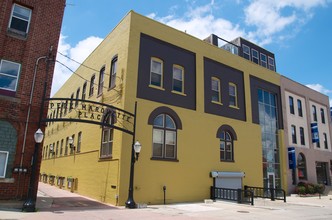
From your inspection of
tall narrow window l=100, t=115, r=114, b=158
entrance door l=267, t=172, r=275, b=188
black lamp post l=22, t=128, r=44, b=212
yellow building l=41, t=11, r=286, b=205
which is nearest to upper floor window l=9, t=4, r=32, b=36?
yellow building l=41, t=11, r=286, b=205

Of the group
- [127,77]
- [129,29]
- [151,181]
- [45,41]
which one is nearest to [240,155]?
[151,181]

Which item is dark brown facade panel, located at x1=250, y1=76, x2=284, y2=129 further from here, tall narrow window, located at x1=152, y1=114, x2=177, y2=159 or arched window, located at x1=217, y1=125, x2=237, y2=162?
tall narrow window, located at x1=152, y1=114, x2=177, y2=159

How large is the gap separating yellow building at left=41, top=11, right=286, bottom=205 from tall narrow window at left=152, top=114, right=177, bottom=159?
0.21ft

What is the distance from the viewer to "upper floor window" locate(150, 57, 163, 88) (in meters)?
18.2

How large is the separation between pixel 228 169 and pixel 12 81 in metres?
15.3

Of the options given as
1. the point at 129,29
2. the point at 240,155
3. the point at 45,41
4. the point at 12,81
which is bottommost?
the point at 240,155

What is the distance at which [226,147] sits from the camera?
21.5 meters

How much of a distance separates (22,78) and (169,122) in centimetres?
892

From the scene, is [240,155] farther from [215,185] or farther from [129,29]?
[129,29]

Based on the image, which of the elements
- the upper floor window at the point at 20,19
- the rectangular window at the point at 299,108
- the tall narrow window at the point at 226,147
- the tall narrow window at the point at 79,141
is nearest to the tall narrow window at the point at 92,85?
the tall narrow window at the point at 79,141

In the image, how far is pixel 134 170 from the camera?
15766mm

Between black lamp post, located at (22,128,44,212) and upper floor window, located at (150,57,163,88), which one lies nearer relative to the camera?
black lamp post, located at (22,128,44,212)

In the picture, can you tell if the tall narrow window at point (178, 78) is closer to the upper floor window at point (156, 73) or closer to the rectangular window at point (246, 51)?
the upper floor window at point (156, 73)

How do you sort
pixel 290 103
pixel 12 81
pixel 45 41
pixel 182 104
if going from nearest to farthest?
pixel 12 81, pixel 45 41, pixel 182 104, pixel 290 103
